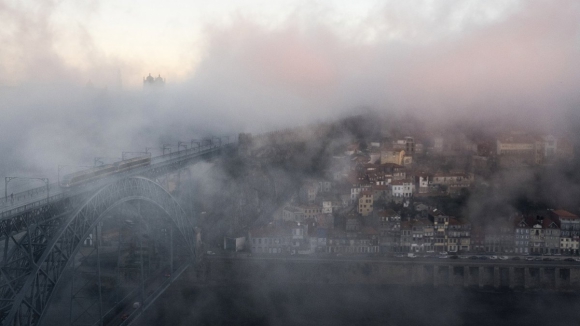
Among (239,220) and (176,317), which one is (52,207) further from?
(239,220)

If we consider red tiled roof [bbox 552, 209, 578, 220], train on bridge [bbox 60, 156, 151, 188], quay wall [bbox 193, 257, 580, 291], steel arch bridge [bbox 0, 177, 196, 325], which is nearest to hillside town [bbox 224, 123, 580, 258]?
red tiled roof [bbox 552, 209, 578, 220]

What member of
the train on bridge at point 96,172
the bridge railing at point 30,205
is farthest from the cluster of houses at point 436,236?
the bridge railing at point 30,205

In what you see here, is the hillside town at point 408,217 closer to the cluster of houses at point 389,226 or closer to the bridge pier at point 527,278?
the cluster of houses at point 389,226

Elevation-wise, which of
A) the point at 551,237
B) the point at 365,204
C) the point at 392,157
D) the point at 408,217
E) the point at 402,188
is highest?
the point at 392,157

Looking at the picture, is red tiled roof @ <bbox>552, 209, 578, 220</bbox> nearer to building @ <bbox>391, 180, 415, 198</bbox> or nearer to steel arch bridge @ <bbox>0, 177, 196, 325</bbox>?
building @ <bbox>391, 180, 415, 198</bbox>

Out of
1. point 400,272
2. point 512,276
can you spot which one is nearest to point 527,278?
point 512,276

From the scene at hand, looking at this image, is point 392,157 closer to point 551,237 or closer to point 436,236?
point 436,236
